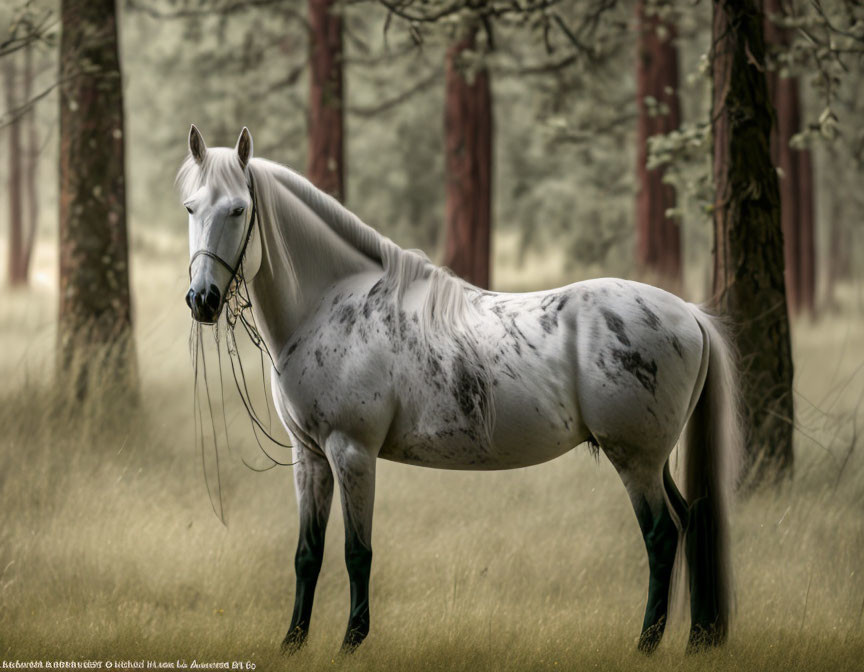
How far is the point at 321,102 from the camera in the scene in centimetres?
1257

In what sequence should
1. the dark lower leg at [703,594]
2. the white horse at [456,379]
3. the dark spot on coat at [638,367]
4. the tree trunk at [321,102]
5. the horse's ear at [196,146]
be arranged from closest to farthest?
the horse's ear at [196,146]
the white horse at [456,379]
the dark spot on coat at [638,367]
the dark lower leg at [703,594]
the tree trunk at [321,102]

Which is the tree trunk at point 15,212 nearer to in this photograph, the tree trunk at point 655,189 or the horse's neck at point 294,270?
the tree trunk at point 655,189

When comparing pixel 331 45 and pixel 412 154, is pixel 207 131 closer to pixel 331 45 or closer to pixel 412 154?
pixel 412 154

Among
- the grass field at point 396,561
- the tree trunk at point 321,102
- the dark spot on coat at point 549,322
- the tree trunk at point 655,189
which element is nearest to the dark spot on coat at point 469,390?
the dark spot on coat at point 549,322

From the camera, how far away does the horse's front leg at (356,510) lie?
14.4 feet

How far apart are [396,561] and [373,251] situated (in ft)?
7.30

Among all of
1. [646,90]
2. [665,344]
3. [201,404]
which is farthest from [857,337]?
[665,344]

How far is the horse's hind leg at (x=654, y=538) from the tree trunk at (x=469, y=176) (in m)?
9.02

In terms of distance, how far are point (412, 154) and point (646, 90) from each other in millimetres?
12607

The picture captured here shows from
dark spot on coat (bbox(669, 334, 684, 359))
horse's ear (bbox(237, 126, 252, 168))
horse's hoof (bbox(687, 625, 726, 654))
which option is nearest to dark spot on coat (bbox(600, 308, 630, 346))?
dark spot on coat (bbox(669, 334, 684, 359))

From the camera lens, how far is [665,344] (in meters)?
4.59

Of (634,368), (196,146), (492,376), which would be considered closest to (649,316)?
(634,368)

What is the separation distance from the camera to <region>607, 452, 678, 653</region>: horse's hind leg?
15.1ft

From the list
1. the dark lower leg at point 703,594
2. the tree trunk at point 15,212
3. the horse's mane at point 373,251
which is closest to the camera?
the horse's mane at point 373,251
